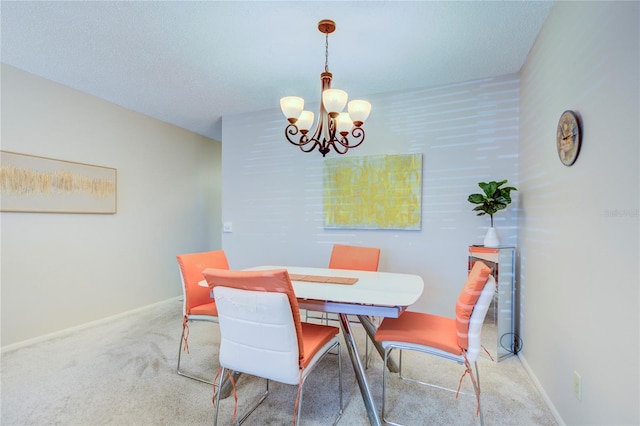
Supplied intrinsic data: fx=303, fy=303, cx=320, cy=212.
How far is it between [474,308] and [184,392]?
71.5 inches

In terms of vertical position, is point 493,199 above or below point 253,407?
above

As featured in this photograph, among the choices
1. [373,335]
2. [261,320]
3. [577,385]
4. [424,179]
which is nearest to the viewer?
[261,320]

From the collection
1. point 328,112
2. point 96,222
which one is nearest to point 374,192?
point 328,112

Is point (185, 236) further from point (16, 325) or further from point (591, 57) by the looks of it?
point (591, 57)

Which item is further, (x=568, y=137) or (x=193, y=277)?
(x=193, y=277)

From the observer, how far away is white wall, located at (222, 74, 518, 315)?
2734mm

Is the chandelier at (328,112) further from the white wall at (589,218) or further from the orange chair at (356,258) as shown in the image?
the white wall at (589,218)

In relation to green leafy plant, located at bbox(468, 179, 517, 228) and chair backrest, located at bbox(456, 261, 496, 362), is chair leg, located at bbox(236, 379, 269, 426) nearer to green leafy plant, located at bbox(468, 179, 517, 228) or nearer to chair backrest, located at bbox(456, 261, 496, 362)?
chair backrest, located at bbox(456, 261, 496, 362)

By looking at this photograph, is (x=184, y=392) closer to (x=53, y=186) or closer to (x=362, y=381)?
(x=362, y=381)

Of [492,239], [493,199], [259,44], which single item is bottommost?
[492,239]

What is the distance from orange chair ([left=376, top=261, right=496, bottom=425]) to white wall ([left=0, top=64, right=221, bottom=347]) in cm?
307

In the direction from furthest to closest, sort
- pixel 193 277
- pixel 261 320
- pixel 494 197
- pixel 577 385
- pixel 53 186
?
pixel 53 186, pixel 494 197, pixel 193 277, pixel 577 385, pixel 261 320

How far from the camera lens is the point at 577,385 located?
146 cm

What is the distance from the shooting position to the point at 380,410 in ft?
5.78
